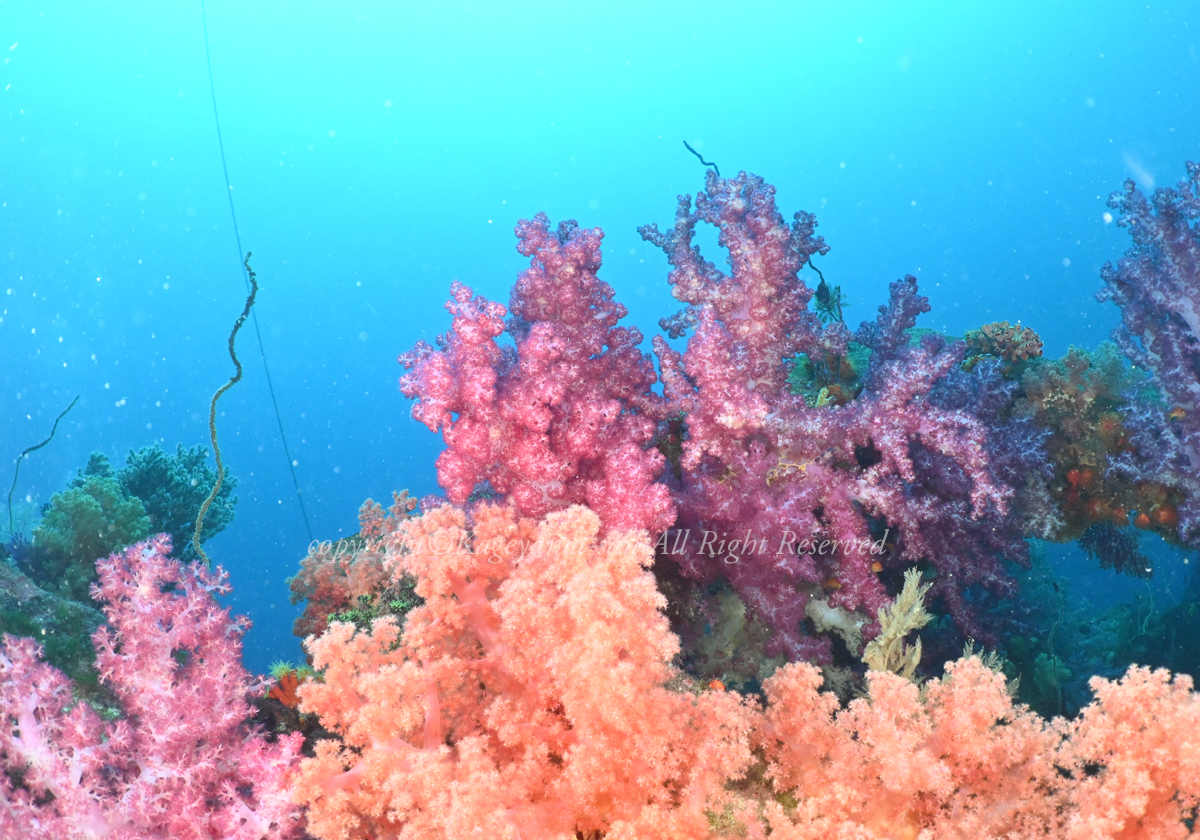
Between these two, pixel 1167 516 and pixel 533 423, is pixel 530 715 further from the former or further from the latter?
pixel 1167 516

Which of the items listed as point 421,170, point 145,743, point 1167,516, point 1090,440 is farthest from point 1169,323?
point 421,170

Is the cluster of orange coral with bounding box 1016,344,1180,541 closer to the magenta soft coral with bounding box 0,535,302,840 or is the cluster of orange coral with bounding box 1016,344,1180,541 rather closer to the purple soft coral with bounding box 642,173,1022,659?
the purple soft coral with bounding box 642,173,1022,659

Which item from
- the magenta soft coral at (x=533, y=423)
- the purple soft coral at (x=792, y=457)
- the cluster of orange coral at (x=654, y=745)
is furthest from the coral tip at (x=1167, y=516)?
the magenta soft coral at (x=533, y=423)

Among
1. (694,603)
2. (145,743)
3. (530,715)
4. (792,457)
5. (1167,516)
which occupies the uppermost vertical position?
(792,457)

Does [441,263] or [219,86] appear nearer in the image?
[219,86]

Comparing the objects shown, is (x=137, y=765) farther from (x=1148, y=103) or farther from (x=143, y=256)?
(x=1148, y=103)

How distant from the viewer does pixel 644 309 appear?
7950 centimetres

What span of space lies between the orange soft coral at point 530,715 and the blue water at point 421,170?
5328cm

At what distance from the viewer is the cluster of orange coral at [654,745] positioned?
2.46 m

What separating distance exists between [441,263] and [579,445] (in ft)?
269

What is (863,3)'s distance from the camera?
65188mm

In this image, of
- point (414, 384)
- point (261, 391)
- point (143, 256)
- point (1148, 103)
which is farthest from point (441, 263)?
point (1148, 103)

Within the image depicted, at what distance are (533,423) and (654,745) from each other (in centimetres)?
228

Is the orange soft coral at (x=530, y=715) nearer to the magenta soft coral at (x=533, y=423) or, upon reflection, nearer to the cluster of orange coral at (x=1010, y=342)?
the magenta soft coral at (x=533, y=423)
